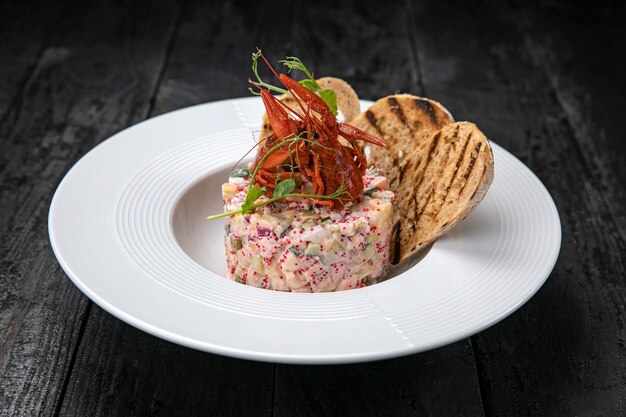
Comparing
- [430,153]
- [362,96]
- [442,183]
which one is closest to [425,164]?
[430,153]

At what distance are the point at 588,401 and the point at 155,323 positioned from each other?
4.62 feet

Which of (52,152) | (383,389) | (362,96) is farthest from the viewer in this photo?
(362,96)

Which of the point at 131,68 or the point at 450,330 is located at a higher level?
the point at 450,330

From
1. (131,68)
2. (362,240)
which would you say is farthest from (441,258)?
(131,68)

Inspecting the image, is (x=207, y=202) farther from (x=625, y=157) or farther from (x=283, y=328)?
(x=625, y=157)

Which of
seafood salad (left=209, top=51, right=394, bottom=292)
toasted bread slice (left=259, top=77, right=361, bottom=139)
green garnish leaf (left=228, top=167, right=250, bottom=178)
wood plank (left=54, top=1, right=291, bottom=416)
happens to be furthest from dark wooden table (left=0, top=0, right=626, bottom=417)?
toasted bread slice (left=259, top=77, right=361, bottom=139)

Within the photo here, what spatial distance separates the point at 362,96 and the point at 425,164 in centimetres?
174

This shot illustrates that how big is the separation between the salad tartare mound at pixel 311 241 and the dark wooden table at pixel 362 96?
1.02ft

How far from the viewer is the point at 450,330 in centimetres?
226

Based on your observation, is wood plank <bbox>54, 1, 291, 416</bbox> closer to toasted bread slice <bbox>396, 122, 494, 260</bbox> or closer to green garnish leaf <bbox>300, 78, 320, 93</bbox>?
toasted bread slice <bbox>396, 122, 494, 260</bbox>

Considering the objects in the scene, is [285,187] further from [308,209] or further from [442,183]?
[442,183]

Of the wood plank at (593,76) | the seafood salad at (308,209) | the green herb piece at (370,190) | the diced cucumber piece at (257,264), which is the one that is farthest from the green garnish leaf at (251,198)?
the wood plank at (593,76)

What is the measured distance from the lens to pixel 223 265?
3.17 meters

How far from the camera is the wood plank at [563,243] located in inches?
105
